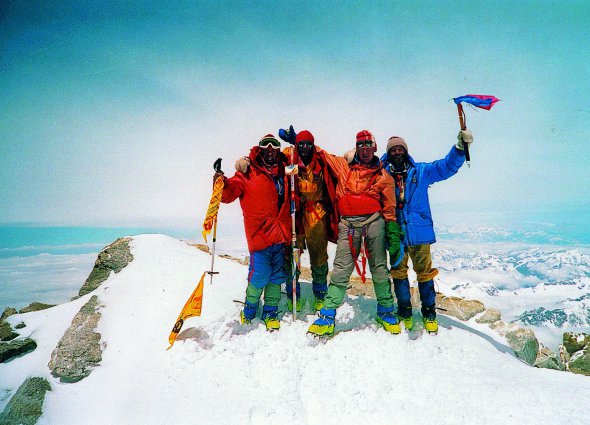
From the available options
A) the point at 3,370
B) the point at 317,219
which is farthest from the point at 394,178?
the point at 3,370

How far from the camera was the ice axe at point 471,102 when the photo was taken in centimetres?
481

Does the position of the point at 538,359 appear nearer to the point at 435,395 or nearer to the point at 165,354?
the point at 435,395

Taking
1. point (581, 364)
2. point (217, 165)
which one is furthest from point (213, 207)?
point (581, 364)

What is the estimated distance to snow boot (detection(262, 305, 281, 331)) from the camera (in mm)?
5215

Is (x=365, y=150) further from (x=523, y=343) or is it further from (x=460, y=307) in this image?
(x=460, y=307)

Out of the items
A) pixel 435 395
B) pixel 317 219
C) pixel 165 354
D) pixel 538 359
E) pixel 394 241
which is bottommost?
pixel 538 359

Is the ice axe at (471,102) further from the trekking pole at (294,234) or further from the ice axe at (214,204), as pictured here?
the ice axe at (214,204)

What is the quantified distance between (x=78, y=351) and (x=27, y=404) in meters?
1.19

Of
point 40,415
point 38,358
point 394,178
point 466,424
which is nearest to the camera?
point 466,424

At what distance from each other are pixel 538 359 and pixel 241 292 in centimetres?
830

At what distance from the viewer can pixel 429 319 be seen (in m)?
5.27

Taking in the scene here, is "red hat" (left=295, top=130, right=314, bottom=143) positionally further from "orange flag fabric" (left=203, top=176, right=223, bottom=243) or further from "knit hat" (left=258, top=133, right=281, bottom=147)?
"orange flag fabric" (left=203, top=176, right=223, bottom=243)

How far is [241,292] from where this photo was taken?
→ 664 centimetres

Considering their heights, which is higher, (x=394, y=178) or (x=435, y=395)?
(x=394, y=178)
